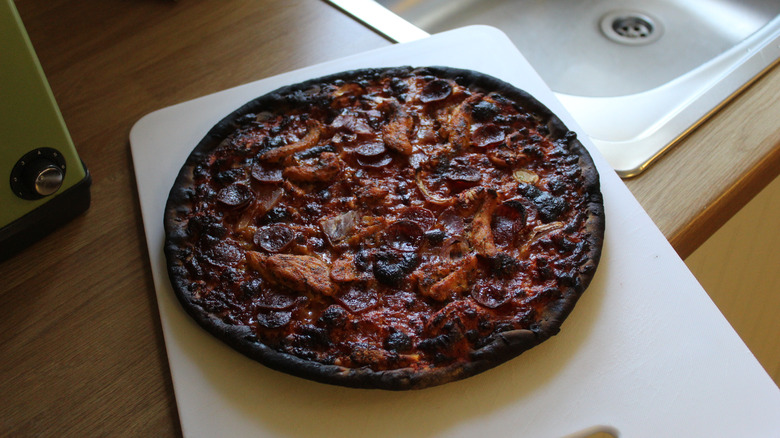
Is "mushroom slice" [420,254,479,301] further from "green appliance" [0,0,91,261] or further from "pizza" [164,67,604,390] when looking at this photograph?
"green appliance" [0,0,91,261]

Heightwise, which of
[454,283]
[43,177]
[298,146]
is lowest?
[454,283]

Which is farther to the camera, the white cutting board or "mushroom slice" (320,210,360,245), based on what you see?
"mushroom slice" (320,210,360,245)

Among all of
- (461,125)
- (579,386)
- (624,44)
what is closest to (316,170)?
(461,125)

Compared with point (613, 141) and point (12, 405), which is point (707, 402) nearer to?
point (613, 141)

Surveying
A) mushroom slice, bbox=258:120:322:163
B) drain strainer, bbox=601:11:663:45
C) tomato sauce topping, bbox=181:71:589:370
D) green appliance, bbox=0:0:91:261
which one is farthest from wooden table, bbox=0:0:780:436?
drain strainer, bbox=601:11:663:45

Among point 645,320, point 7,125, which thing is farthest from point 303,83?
point 645,320

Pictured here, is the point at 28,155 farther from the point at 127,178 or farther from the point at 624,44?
the point at 624,44

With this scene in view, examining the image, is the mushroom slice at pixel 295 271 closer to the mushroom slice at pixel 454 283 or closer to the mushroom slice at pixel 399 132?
the mushroom slice at pixel 454 283

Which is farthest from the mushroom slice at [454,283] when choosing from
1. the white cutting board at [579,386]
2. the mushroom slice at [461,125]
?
the mushroom slice at [461,125]
